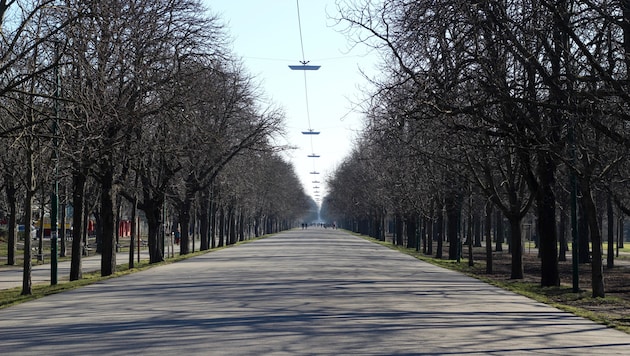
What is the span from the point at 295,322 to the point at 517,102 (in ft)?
19.5

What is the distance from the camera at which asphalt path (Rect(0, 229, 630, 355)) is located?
12234mm

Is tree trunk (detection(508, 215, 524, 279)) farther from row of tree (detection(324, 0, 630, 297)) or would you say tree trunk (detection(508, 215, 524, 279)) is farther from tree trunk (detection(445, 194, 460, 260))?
tree trunk (detection(445, 194, 460, 260))

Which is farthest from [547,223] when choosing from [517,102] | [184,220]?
[184,220]

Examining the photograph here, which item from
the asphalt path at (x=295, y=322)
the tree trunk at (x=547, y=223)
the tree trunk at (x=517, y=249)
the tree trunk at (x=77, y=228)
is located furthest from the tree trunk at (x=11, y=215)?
the tree trunk at (x=547, y=223)

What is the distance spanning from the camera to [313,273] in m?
31.1

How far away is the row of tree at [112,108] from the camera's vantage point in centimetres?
1842

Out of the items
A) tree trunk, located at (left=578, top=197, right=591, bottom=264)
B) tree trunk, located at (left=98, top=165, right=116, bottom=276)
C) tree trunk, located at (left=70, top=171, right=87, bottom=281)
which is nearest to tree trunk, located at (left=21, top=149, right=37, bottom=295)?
tree trunk, located at (left=70, top=171, right=87, bottom=281)

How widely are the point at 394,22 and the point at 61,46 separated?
6.84 m

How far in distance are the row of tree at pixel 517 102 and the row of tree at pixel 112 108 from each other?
588 cm

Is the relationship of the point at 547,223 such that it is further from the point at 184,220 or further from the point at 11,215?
the point at 184,220

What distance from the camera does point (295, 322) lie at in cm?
1525

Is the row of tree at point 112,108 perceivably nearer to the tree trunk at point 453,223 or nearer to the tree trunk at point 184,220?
the tree trunk at point 184,220

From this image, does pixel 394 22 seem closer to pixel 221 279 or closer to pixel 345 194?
pixel 221 279

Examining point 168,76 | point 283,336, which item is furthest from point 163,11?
point 283,336
